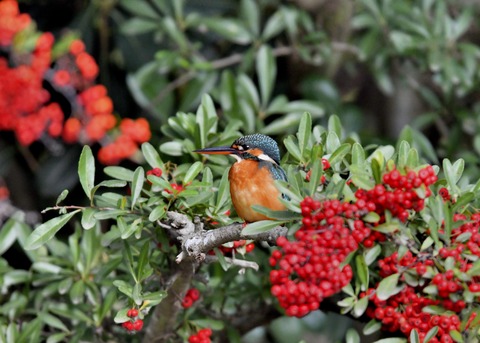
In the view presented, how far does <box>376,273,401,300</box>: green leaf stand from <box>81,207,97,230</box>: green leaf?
23.4 inches

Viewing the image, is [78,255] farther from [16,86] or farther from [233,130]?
[16,86]

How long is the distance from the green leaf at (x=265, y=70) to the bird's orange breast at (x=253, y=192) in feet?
3.69

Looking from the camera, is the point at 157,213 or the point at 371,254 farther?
the point at 157,213

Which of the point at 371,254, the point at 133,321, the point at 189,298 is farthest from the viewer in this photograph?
the point at 189,298

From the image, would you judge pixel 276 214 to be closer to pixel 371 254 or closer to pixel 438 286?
pixel 371 254

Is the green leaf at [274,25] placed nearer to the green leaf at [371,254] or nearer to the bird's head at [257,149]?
the bird's head at [257,149]

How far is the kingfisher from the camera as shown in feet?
5.33

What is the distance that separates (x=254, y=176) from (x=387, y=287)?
34cm

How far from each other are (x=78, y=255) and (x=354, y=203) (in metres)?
0.99

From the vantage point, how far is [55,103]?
2840 millimetres

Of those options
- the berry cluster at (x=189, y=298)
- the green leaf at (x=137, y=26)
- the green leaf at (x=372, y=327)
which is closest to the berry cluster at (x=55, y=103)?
the green leaf at (x=137, y=26)

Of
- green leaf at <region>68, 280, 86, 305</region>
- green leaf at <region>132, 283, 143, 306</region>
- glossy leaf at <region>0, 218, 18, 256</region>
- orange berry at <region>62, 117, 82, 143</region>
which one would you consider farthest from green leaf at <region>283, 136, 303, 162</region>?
orange berry at <region>62, 117, 82, 143</region>

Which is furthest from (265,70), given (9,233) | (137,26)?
(9,233)

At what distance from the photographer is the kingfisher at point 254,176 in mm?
1625
